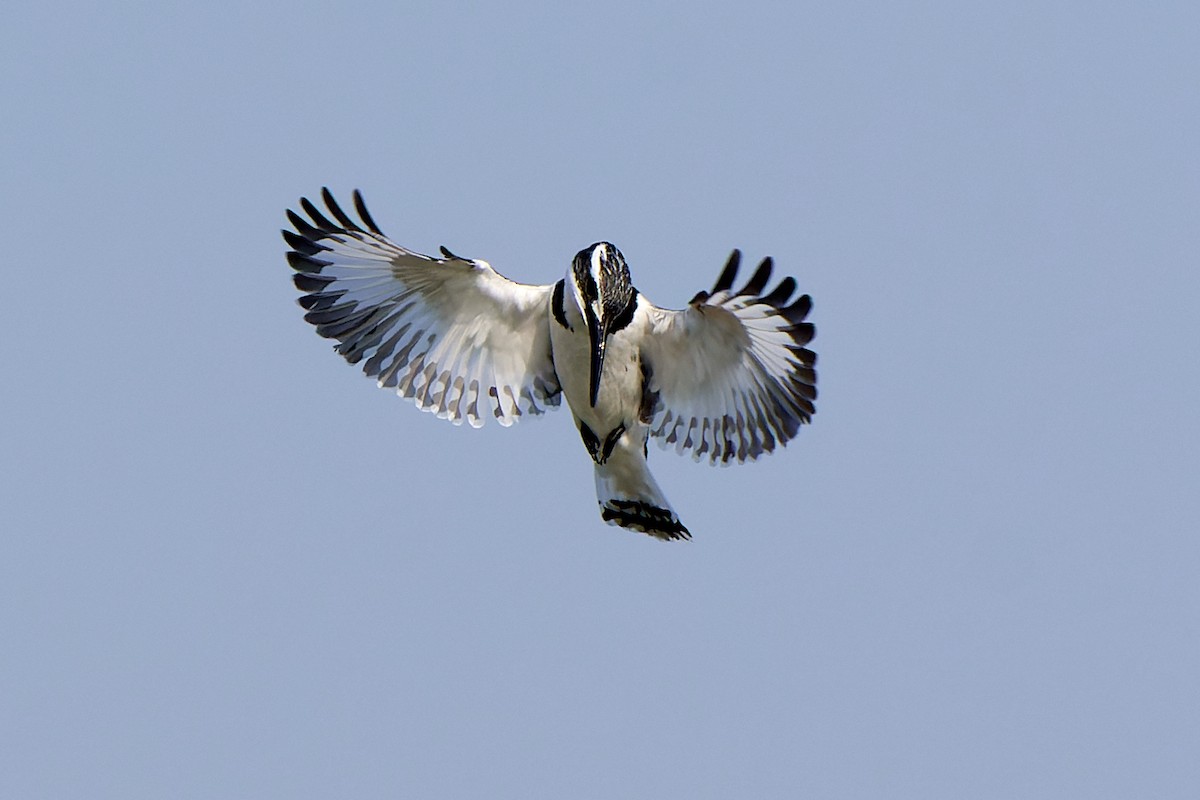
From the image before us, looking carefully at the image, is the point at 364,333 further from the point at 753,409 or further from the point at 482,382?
the point at 753,409

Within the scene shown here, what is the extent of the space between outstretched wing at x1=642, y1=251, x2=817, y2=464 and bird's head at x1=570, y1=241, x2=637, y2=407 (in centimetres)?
54

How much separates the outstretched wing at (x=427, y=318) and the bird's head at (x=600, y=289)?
118 cm

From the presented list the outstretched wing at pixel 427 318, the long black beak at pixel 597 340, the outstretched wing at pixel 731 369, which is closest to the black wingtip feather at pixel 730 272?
the outstretched wing at pixel 731 369

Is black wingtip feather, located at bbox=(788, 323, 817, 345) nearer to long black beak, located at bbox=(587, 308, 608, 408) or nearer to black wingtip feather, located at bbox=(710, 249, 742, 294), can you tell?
black wingtip feather, located at bbox=(710, 249, 742, 294)

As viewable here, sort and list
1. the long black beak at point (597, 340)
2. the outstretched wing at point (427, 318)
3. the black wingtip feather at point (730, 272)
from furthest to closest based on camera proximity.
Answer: the outstretched wing at point (427, 318) < the long black beak at point (597, 340) < the black wingtip feather at point (730, 272)

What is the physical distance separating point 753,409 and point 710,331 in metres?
0.94

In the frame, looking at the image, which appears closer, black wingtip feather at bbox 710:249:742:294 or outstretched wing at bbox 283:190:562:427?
black wingtip feather at bbox 710:249:742:294

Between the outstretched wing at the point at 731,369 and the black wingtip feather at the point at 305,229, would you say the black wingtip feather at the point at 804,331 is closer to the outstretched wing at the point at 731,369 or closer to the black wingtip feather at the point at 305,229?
the outstretched wing at the point at 731,369

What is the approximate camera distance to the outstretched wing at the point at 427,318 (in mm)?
13375

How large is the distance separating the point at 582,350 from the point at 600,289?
79 cm

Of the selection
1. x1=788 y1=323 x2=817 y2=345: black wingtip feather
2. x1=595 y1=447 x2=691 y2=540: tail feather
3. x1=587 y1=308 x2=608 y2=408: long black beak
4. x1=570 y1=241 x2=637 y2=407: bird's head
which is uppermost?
x1=788 y1=323 x2=817 y2=345: black wingtip feather

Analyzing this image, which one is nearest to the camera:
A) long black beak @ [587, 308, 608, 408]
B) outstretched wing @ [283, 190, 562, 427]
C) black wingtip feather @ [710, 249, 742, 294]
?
black wingtip feather @ [710, 249, 742, 294]

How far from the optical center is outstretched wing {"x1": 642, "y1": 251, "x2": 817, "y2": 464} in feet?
40.2

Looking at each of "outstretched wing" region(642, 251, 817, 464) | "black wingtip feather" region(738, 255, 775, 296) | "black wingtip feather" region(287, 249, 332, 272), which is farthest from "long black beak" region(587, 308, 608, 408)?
"black wingtip feather" region(287, 249, 332, 272)
